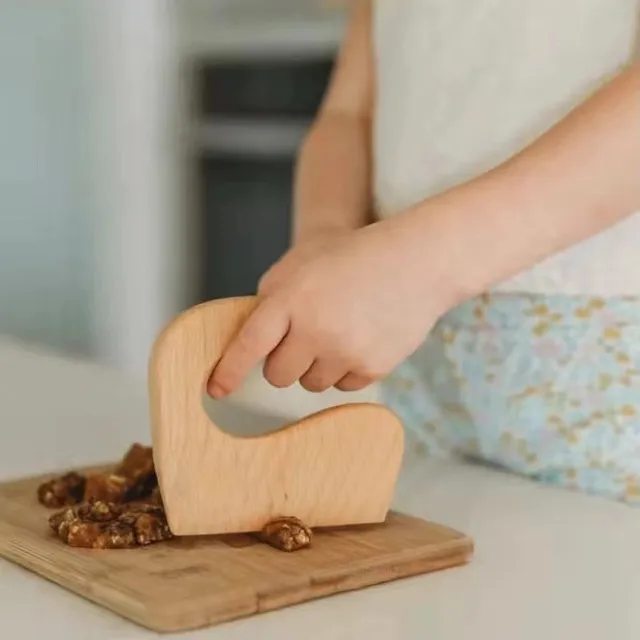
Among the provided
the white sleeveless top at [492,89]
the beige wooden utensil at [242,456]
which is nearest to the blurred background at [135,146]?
the white sleeveless top at [492,89]

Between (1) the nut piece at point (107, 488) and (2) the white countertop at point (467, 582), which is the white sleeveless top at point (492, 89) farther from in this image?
(1) the nut piece at point (107, 488)

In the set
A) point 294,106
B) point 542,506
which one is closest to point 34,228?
point 294,106

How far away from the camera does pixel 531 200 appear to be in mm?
607

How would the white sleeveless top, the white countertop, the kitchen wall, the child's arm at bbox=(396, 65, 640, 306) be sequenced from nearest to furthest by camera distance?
1. the white countertop
2. the child's arm at bbox=(396, 65, 640, 306)
3. the white sleeveless top
4. the kitchen wall

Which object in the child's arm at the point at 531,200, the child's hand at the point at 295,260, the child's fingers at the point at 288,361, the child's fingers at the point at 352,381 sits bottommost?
the child's fingers at the point at 352,381

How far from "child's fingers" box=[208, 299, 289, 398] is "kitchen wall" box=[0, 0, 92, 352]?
146cm

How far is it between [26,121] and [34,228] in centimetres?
18

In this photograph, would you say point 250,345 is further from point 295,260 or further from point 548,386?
point 548,386

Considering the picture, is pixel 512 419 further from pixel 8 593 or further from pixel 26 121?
pixel 26 121

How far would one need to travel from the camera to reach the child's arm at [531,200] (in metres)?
0.60

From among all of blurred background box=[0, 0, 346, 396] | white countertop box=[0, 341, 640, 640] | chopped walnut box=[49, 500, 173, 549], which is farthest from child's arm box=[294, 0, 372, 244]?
blurred background box=[0, 0, 346, 396]

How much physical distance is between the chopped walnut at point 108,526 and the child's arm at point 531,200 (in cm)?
19

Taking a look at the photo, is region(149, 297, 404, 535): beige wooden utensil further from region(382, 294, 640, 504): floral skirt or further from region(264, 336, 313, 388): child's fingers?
region(382, 294, 640, 504): floral skirt

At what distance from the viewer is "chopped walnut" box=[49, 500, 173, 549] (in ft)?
1.82
